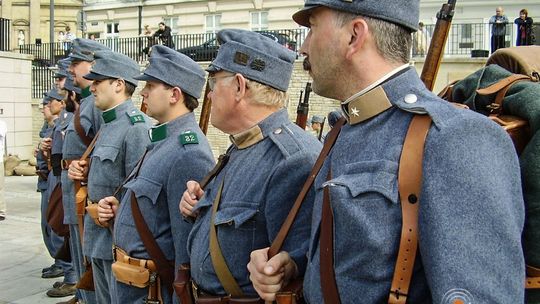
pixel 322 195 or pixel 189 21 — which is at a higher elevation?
pixel 189 21

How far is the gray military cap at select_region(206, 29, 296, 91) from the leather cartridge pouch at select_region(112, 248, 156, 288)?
1.25 m

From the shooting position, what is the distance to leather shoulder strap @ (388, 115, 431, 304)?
69.0 inches

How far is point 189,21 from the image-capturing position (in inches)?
1200

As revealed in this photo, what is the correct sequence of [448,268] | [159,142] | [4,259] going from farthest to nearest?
[4,259] → [159,142] → [448,268]

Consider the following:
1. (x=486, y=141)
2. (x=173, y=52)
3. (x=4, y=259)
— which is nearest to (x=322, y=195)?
(x=486, y=141)

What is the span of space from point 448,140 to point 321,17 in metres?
0.63

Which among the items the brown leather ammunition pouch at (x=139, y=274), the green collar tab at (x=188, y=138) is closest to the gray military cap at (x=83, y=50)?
the green collar tab at (x=188, y=138)

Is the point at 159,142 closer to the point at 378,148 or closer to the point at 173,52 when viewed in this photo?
the point at 173,52

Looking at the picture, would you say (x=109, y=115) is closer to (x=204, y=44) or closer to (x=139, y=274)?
(x=139, y=274)

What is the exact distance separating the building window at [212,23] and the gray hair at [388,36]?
28132 millimetres

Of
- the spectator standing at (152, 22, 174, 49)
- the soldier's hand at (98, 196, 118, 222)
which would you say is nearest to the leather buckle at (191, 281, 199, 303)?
the soldier's hand at (98, 196, 118, 222)

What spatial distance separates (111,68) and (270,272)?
3.27m

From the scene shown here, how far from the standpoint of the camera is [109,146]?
4820 millimetres

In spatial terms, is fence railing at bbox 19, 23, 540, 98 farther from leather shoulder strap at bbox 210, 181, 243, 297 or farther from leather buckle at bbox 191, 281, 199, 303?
leather shoulder strap at bbox 210, 181, 243, 297
